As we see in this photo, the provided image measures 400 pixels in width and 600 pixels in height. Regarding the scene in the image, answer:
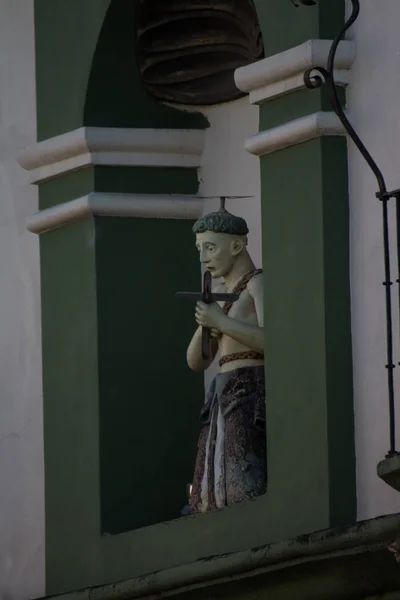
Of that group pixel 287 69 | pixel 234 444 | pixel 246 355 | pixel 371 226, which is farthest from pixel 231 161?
pixel 371 226

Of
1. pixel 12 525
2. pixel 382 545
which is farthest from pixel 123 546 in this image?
pixel 382 545

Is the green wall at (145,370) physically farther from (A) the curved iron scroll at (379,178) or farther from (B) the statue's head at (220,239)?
(A) the curved iron scroll at (379,178)

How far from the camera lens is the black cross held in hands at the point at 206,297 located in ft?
40.9

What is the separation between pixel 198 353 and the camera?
1268 centimetres

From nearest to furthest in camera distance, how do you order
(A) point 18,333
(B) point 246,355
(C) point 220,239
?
1. (B) point 246,355
2. (C) point 220,239
3. (A) point 18,333

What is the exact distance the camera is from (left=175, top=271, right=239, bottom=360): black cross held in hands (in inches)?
491

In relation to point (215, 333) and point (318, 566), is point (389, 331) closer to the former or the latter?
point (318, 566)

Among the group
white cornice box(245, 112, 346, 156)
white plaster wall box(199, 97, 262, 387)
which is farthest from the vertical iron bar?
white plaster wall box(199, 97, 262, 387)

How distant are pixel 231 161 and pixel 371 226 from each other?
5.55 feet

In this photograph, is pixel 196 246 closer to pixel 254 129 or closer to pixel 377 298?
pixel 254 129

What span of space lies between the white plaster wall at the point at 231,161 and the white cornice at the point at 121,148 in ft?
0.20

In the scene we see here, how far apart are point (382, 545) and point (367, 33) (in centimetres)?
194

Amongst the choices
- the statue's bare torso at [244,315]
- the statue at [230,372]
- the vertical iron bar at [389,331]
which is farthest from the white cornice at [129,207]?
the vertical iron bar at [389,331]

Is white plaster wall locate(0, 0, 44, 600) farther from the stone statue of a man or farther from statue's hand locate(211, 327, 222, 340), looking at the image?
statue's hand locate(211, 327, 222, 340)
